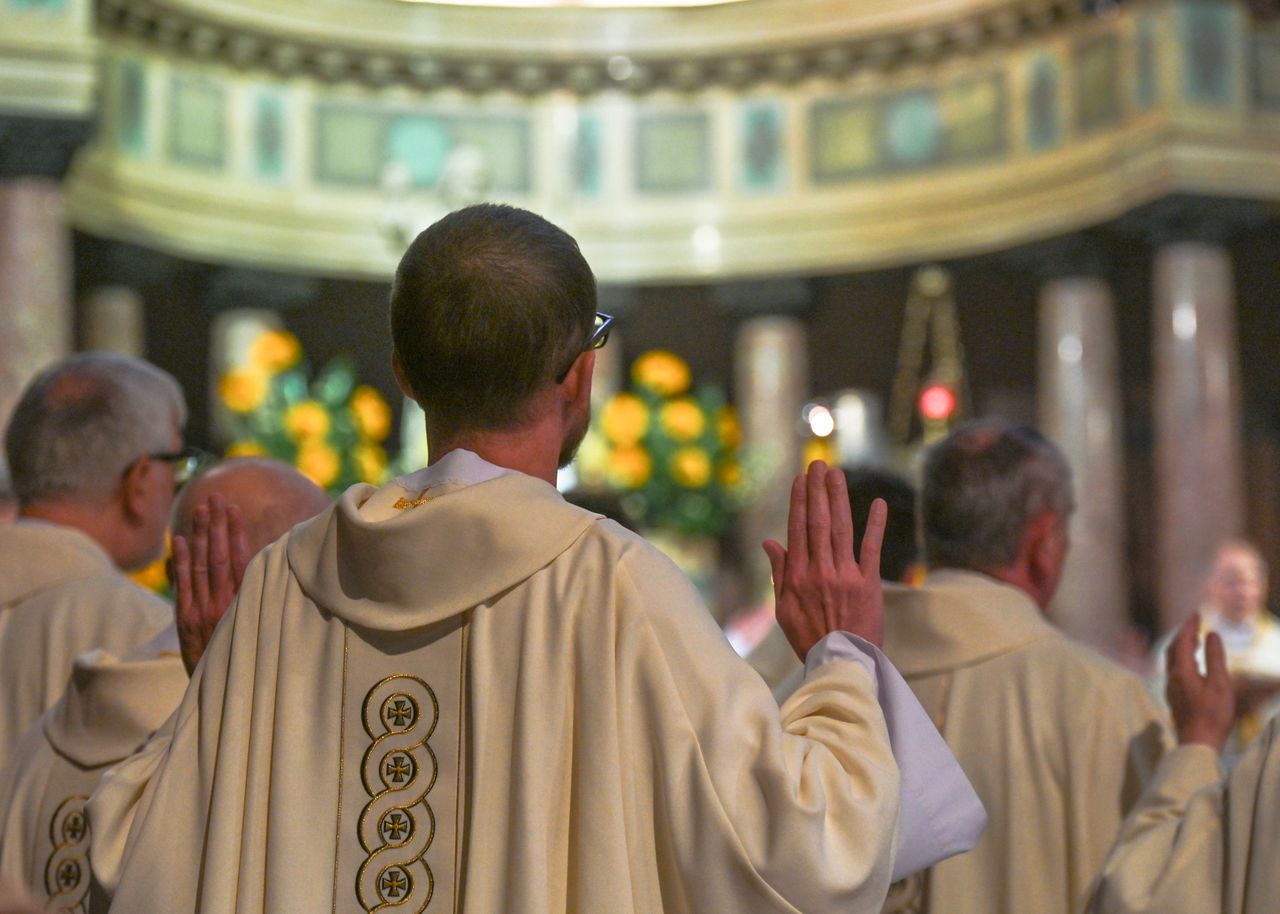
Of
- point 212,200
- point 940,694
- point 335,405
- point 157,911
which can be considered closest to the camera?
point 157,911

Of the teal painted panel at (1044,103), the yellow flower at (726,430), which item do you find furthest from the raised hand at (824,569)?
the teal painted panel at (1044,103)

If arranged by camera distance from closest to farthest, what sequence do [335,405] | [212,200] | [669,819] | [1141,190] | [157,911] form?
[669,819] < [157,911] < [335,405] < [1141,190] < [212,200]

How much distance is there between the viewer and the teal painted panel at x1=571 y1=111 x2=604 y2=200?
1524 centimetres

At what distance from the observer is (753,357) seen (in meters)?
14.8

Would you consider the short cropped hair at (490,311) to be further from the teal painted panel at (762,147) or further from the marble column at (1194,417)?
the teal painted panel at (762,147)

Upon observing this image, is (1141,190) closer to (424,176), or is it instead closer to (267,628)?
(424,176)

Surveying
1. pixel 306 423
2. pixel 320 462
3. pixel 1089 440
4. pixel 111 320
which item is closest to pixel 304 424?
pixel 306 423

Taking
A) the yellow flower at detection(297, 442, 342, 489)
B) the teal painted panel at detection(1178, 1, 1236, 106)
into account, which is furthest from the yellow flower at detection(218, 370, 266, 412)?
the teal painted panel at detection(1178, 1, 1236, 106)

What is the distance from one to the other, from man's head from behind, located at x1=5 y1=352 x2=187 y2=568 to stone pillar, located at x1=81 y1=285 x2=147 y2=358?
10.2 meters

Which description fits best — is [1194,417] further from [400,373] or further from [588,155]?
[400,373]

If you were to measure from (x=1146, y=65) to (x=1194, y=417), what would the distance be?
2507 mm

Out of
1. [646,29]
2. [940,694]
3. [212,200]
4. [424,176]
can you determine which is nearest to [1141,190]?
[646,29]

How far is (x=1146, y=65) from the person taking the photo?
42.3ft

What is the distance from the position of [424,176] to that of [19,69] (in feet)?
13.1
